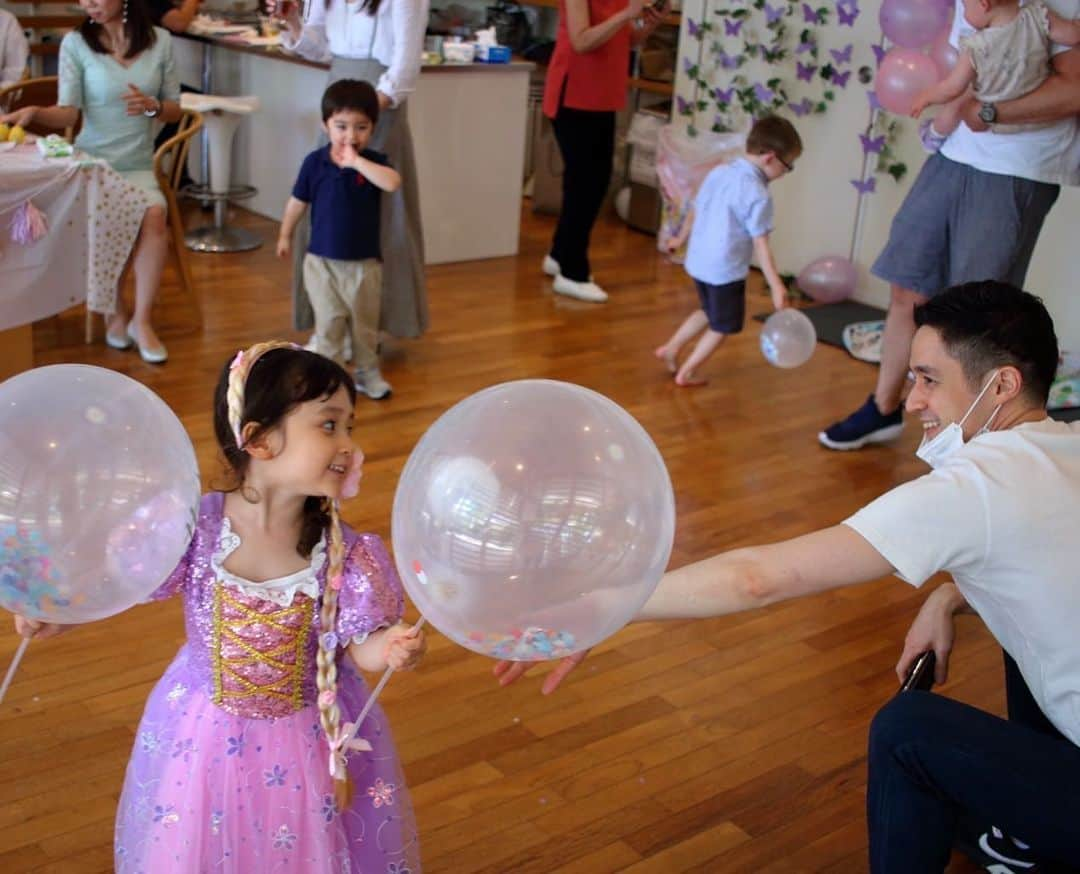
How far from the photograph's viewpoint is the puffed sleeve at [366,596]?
1.66 meters

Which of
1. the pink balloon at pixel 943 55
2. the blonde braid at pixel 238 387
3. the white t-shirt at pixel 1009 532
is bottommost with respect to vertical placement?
the white t-shirt at pixel 1009 532

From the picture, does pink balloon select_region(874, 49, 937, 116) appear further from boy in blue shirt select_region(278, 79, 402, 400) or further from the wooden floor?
boy in blue shirt select_region(278, 79, 402, 400)

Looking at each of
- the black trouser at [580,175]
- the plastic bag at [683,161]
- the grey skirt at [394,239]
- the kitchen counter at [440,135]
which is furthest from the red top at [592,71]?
the grey skirt at [394,239]

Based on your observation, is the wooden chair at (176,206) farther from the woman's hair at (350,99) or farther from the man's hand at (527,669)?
the man's hand at (527,669)

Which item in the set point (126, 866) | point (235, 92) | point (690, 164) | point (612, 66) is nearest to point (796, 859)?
point (126, 866)

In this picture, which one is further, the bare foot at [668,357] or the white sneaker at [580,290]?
the white sneaker at [580,290]

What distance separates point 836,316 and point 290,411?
13.3ft

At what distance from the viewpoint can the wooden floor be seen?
2156 mm

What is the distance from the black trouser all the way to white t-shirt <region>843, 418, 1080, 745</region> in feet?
12.1

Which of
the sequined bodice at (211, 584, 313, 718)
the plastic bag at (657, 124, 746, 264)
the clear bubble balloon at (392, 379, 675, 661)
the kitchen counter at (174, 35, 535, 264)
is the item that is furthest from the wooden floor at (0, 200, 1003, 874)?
the plastic bag at (657, 124, 746, 264)

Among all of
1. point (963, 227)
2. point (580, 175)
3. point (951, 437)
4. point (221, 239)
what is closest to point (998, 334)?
point (951, 437)

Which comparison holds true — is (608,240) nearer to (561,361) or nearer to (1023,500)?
(561,361)

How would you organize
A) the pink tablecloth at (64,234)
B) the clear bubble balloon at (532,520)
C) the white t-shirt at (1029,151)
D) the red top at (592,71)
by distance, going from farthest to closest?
the red top at (592,71)
the pink tablecloth at (64,234)
the white t-shirt at (1029,151)
the clear bubble balloon at (532,520)

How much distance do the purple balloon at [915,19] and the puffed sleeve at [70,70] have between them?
101 inches
